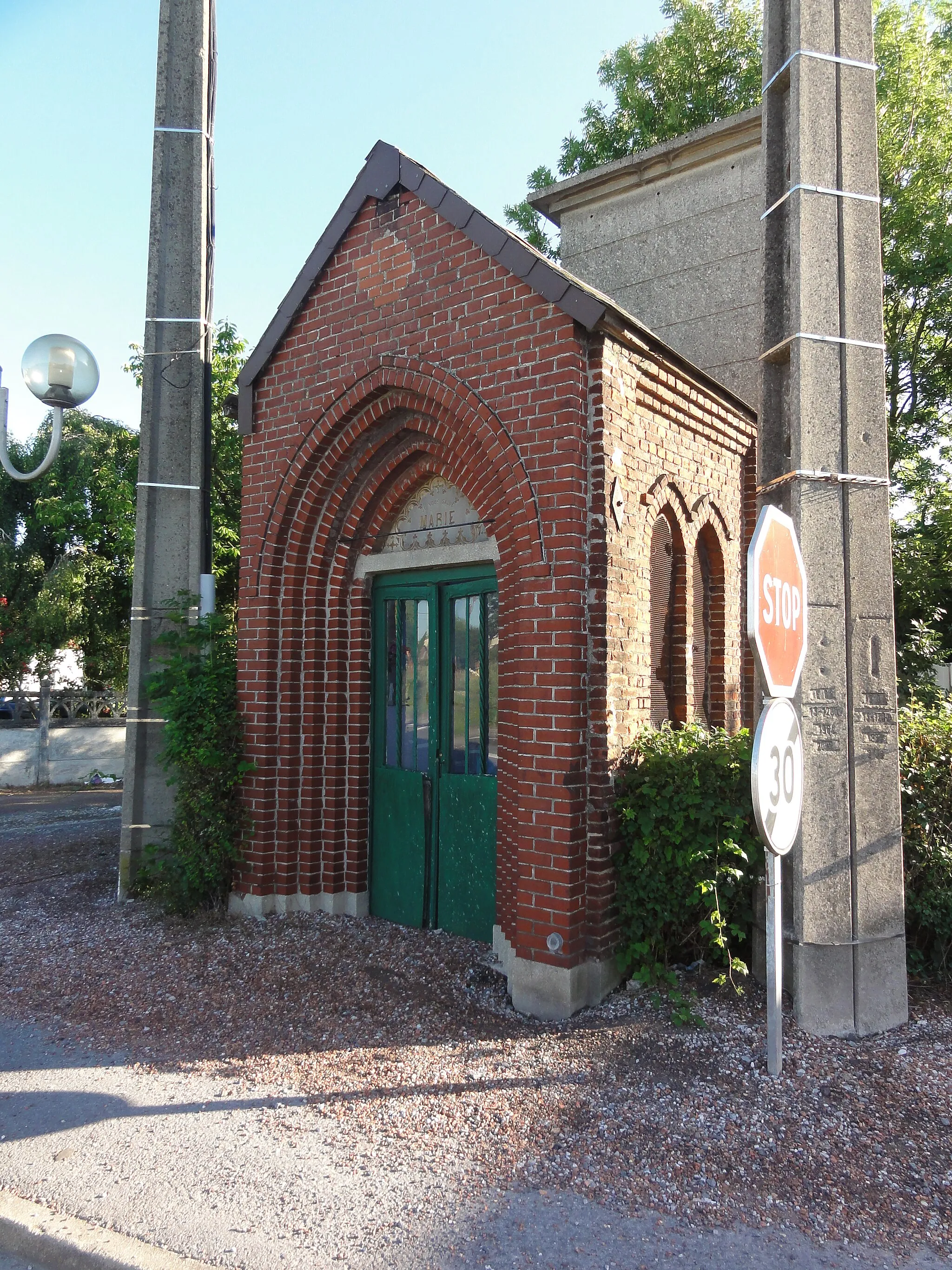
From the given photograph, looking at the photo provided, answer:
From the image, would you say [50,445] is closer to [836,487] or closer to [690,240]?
[836,487]

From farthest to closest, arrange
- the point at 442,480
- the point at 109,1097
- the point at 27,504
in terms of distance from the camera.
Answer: the point at 27,504 → the point at 442,480 → the point at 109,1097

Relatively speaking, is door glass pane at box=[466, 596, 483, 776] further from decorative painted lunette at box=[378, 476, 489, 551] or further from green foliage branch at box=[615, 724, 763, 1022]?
green foliage branch at box=[615, 724, 763, 1022]

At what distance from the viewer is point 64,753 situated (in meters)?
15.7

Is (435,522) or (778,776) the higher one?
(435,522)

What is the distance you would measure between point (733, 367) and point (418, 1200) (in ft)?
26.7

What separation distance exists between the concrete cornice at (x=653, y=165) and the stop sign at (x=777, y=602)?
663 cm

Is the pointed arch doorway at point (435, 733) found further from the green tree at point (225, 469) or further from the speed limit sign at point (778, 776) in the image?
the green tree at point (225, 469)

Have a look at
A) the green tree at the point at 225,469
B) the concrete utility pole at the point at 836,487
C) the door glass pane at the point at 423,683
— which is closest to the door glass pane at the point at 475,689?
the door glass pane at the point at 423,683

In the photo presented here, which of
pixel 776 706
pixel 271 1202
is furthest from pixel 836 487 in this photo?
pixel 271 1202

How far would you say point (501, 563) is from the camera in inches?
223

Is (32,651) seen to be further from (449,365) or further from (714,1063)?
(714,1063)

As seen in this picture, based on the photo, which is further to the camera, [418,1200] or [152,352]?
[152,352]

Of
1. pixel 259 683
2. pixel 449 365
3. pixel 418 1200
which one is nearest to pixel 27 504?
pixel 259 683

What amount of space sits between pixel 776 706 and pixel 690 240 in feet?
25.2
